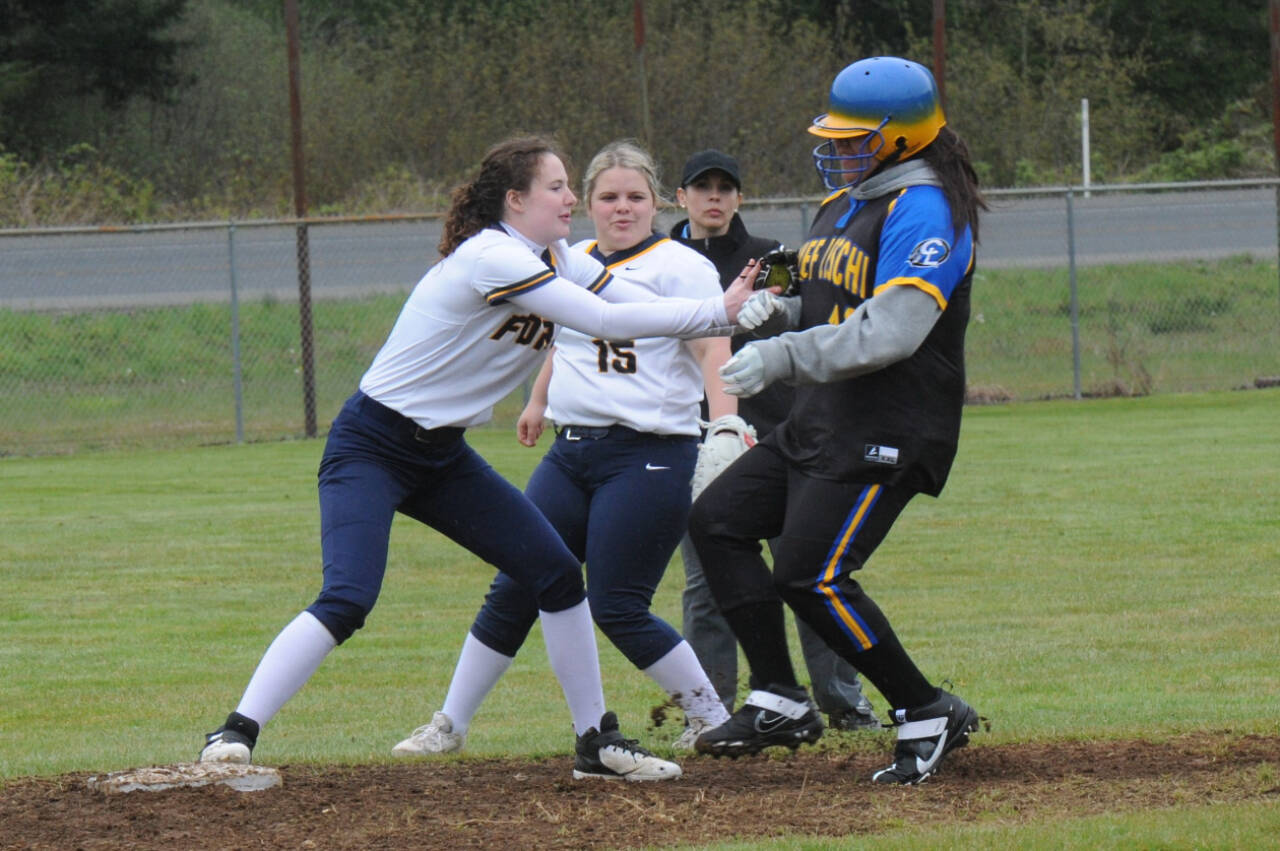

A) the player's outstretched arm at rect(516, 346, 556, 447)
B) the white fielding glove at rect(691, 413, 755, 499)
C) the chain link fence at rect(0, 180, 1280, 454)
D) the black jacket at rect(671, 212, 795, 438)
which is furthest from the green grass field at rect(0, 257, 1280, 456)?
the white fielding glove at rect(691, 413, 755, 499)

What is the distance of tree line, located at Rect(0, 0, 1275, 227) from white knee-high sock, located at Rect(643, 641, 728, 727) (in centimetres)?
2156

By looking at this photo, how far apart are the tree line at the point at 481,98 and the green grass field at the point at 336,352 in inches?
213

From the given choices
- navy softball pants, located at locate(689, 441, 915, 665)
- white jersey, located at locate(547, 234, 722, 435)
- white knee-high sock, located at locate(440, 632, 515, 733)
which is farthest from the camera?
white knee-high sock, located at locate(440, 632, 515, 733)

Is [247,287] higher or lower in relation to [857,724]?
higher

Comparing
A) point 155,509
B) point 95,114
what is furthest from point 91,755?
point 95,114

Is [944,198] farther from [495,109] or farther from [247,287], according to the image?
[495,109]

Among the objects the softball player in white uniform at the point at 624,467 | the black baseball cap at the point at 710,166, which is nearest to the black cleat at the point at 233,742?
the softball player in white uniform at the point at 624,467

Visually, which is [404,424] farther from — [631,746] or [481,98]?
[481,98]

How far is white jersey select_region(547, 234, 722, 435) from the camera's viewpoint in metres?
5.94

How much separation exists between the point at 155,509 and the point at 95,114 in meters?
26.4

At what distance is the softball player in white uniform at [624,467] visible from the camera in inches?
230

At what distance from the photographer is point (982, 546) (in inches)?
444

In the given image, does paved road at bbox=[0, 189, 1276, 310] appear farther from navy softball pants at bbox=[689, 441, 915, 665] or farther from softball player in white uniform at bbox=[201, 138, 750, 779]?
navy softball pants at bbox=[689, 441, 915, 665]

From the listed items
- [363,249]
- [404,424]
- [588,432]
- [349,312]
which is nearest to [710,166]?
[588,432]
